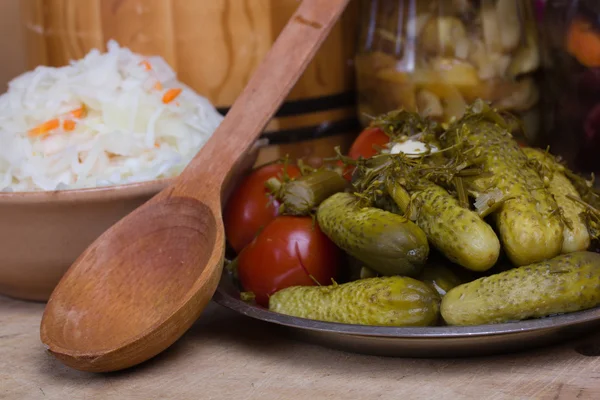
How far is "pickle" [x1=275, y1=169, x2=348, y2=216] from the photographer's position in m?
1.03

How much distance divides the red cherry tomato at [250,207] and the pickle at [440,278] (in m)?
0.29

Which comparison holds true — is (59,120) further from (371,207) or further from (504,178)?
(504,178)

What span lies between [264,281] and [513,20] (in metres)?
0.71

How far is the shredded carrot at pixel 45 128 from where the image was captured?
3.72ft

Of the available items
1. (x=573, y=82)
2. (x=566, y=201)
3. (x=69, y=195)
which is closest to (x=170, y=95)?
(x=69, y=195)

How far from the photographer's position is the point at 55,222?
3.38 ft

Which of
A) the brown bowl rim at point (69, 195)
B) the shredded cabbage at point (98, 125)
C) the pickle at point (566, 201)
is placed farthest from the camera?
the shredded cabbage at point (98, 125)

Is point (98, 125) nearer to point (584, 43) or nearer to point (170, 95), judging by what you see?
point (170, 95)

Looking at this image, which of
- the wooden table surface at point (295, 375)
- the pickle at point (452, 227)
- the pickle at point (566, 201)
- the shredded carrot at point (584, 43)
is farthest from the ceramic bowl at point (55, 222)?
the shredded carrot at point (584, 43)

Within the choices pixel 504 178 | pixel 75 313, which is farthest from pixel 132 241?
pixel 504 178

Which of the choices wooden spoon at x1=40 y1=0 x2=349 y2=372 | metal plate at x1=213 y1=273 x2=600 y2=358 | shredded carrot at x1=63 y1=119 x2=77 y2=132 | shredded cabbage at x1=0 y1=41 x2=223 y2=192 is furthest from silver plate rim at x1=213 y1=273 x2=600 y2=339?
shredded carrot at x1=63 y1=119 x2=77 y2=132

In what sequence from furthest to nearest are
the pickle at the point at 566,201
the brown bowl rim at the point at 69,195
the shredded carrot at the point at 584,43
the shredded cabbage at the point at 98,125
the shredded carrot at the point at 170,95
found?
the shredded carrot at the point at 584,43
the shredded carrot at the point at 170,95
the shredded cabbage at the point at 98,125
the brown bowl rim at the point at 69,195
the pickle at the point at 566,201

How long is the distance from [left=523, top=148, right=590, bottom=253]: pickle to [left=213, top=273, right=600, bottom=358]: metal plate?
90 mm

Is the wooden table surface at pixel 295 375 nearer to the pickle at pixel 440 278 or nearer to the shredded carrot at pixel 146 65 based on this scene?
the pickle at pixel 440 278
